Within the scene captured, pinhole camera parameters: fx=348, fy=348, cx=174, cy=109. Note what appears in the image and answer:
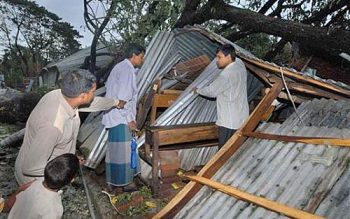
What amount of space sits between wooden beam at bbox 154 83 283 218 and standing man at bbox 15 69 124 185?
1044 mm

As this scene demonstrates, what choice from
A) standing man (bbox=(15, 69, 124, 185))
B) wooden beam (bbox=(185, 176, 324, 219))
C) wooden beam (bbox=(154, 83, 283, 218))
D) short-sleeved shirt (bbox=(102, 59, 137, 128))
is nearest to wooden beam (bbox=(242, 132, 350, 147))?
wooden beam (bbox=(154, 83, 283, 218))

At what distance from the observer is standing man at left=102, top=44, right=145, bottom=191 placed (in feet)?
15.8

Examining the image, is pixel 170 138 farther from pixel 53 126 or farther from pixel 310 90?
pixel 53 126

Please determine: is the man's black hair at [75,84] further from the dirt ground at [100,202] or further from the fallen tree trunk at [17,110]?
the fallen tree trunk at [17,110]

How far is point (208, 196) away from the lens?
321cm

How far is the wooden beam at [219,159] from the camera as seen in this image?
10.3 ft

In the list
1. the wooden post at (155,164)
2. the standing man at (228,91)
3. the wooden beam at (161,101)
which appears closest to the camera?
the standing man at (228,91)

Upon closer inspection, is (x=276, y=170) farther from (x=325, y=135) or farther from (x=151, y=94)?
(x=151, y=94)

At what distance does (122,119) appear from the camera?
4.90 m

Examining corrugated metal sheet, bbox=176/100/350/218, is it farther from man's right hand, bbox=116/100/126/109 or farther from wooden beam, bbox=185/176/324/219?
man's right hand, bbox=116/100/126/109

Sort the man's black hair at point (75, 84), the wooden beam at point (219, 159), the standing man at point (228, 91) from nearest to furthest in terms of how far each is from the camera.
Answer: the man's black hair at point (75, 84), the wooden beam at point (219, 159), the standing man at point (228, 91)

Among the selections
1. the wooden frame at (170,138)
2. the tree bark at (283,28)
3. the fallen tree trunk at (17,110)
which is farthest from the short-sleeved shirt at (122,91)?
the fallen tree trunk at (17,110)

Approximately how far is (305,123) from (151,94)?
245 centimetres

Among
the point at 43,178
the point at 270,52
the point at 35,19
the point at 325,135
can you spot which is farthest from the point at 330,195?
the point at 35,19
